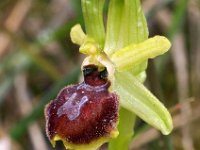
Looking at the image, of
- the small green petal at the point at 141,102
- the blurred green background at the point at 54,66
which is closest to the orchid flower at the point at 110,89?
the small green petal at the point at 141,102

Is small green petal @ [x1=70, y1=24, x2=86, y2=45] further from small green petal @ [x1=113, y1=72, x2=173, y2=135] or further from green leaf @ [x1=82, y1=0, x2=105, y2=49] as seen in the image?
small green petal @ [x1=113, y1=72, x2=173, y2=135]

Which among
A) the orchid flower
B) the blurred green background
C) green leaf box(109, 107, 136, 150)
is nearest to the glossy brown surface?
the orchid flower

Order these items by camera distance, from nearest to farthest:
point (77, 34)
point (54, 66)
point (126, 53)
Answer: point (126, 53), point (77, 34), point (54, 66)

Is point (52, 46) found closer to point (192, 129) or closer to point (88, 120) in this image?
point (192, 129)

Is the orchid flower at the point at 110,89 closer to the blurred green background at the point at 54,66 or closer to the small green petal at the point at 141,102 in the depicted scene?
the small green petal at the point at 141,102

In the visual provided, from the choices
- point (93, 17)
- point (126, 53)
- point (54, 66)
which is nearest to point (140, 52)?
point (126, 53)

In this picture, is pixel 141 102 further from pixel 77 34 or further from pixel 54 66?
pixel 54 66

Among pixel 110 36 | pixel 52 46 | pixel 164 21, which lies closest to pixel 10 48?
pixel 52 46
